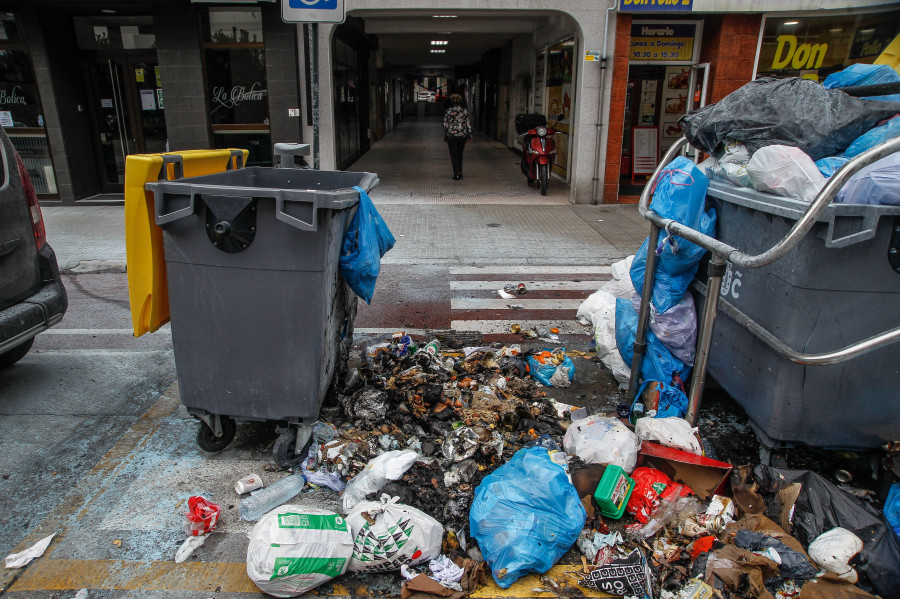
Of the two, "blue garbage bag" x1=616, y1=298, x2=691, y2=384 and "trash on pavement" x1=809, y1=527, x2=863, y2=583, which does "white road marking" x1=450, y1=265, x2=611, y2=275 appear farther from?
"trash on pavement" x1=809, y1=527, x2=863, y2=583

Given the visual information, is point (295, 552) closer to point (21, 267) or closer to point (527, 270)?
point (21, 267)

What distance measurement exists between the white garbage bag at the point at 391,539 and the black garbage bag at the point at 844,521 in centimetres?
171

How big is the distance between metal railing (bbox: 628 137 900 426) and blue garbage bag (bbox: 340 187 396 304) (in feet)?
5.70

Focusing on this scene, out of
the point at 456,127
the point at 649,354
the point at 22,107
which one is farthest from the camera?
the point at 456,127

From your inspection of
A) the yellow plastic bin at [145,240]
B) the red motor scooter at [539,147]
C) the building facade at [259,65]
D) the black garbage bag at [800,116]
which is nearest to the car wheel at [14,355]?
the yellow plastic bin at [145,240]

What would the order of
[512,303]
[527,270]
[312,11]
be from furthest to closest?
[527,270] → [512,303] → [312,11]

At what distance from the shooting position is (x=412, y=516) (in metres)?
2.75

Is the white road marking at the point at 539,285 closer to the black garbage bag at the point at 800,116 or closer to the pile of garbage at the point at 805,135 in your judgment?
the pile of garbage at the point at 805,135

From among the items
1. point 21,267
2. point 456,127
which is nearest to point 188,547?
point 21,267

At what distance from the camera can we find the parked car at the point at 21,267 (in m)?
4.04

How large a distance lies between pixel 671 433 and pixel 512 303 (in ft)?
10.4

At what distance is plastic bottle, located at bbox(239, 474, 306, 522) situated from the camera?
3.04 metres

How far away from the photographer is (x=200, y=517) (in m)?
2.93

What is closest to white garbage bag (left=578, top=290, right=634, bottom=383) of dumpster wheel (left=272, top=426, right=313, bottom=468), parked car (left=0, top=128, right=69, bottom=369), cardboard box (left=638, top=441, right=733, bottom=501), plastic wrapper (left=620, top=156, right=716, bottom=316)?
plastic wrapper (left=620, top=156, right=716, bottom=316)
